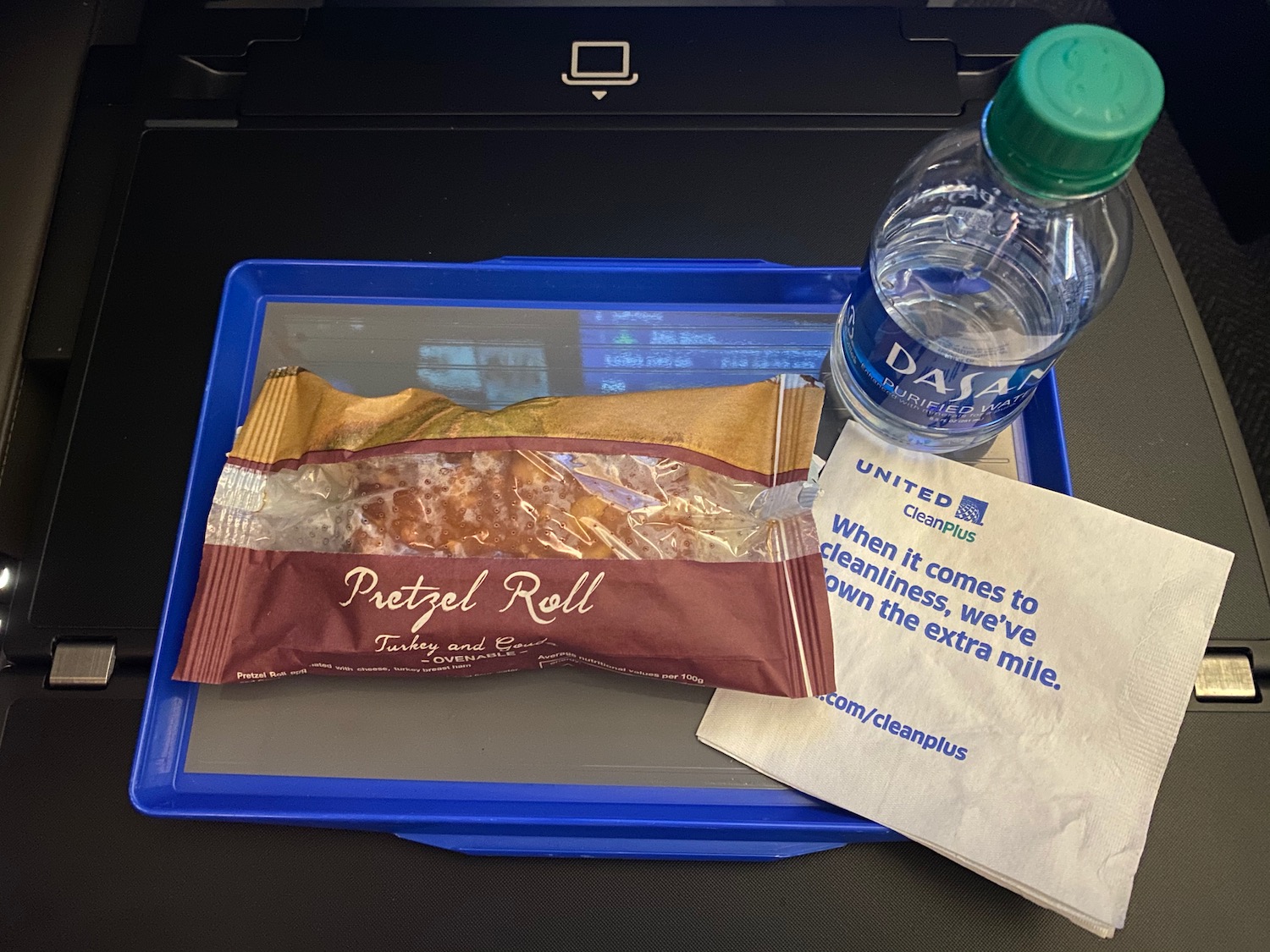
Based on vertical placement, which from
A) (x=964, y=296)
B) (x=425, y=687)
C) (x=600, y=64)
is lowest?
(x=425, y=687)

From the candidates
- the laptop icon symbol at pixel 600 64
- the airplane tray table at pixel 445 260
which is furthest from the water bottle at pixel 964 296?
the laptop icon symbol at pixel 600 64

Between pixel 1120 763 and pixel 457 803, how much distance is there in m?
0.41

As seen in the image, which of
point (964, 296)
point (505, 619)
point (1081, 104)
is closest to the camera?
point (1081, 104)

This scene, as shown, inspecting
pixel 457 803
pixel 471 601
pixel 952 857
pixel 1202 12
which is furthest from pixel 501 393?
pixel 1202 12

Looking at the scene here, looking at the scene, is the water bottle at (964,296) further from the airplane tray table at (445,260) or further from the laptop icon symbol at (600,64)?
the laptop icon symbol at (600,64)

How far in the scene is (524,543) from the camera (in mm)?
532

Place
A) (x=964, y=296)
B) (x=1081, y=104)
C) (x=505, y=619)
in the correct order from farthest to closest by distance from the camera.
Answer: (x=964, y=296), (x=505, y=619), (x=1081, y=104)

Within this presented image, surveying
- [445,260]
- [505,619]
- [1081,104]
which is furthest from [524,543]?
[1081,104]

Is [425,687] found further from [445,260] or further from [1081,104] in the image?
[1081,104]

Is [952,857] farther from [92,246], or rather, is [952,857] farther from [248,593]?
[92,246]

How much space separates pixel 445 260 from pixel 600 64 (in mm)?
209

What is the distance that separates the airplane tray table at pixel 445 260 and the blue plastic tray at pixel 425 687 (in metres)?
0.02

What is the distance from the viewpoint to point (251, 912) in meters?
0.53

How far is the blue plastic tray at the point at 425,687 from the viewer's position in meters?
0.53
